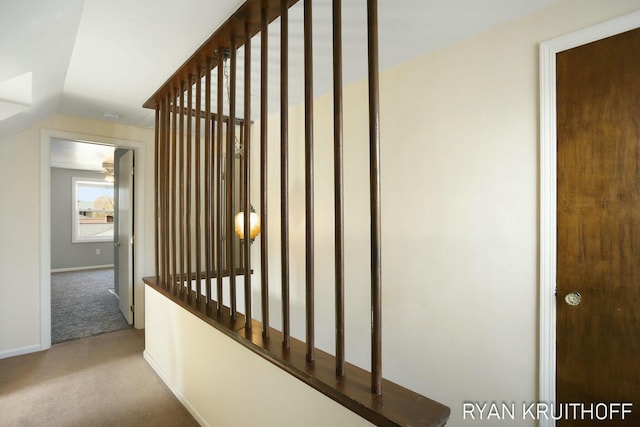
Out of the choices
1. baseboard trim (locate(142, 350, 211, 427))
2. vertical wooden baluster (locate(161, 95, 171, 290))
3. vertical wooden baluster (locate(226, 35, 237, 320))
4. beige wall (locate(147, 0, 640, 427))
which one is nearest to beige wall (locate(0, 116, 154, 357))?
baseboard trim (locate(142, 350, 211, 427))

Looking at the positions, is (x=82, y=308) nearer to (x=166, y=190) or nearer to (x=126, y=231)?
(x=126, y=231)

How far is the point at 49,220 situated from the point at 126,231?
806 millimetres

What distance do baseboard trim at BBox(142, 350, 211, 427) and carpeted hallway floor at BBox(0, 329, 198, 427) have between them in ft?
0.10

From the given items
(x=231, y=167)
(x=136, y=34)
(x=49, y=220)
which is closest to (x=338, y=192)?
(x=231, y=167)

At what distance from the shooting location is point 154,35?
1789mm

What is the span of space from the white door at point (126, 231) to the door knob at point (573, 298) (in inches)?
159

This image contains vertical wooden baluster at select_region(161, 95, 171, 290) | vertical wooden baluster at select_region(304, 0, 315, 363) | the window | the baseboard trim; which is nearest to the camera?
Answer: vertical wooden baluster at select_region(304, 0, 315, 363)

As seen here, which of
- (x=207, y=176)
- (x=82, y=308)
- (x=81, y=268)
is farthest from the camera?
(x=81, y=268)

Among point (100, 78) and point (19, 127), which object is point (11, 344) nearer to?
point (19, 127)

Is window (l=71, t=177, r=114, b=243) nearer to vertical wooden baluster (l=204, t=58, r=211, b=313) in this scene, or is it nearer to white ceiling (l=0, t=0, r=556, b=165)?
white ceiling (l=0, t=0, r=556, b=165)

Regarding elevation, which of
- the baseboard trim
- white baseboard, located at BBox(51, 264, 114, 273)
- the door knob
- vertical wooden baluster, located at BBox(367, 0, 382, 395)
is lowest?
the baseboard trim

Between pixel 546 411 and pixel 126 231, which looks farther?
pixel 126 231

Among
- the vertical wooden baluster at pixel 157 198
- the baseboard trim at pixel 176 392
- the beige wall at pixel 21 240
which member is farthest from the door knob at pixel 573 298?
the beige wall at pixel 21 240

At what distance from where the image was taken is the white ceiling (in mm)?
1479
